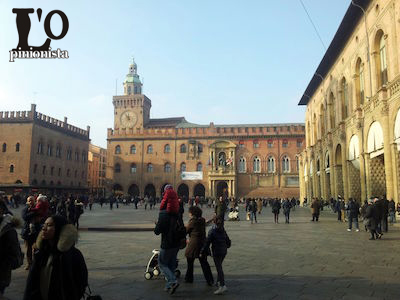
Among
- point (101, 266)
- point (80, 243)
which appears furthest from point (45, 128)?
point (101, 266)

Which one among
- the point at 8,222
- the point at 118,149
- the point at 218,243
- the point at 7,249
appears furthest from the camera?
the point at 118,149

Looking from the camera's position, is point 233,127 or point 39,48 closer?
point 39,48

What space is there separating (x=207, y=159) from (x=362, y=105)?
38428 mm

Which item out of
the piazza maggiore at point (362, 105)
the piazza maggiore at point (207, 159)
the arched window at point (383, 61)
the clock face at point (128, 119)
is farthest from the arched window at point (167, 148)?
the arched window at point (383, 61)

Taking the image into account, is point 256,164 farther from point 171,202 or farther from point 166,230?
point 166,230

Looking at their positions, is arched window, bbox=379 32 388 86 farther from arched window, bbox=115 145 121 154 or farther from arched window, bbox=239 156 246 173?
arched window, bbox=115 145 121 154

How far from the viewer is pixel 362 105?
21719 mm

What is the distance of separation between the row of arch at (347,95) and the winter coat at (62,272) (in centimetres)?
1984

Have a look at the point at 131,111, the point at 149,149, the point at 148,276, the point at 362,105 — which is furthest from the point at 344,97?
the point at 131,111

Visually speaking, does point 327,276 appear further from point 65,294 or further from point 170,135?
point 170,135

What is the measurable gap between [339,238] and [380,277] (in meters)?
6.17

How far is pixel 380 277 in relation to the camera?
6605 mm

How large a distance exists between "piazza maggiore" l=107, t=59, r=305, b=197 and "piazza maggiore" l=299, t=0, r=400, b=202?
2206cm

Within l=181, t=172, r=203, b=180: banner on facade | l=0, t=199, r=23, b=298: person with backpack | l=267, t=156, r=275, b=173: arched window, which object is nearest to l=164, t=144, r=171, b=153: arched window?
l=181, t=172, r=203, b=180: banner on facade
